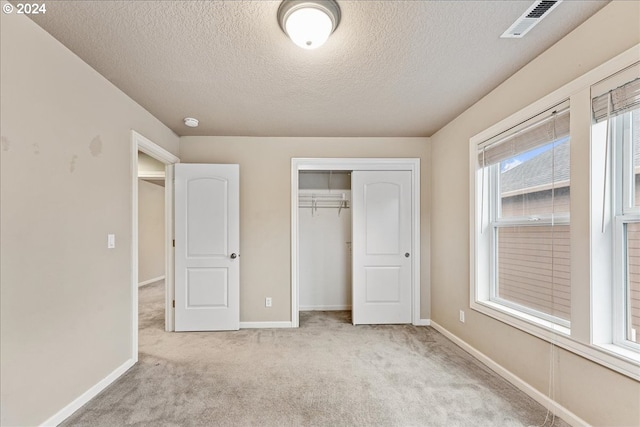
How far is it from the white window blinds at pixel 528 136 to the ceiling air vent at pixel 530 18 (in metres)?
0.53

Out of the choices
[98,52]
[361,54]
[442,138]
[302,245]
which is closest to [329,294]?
[302,245]

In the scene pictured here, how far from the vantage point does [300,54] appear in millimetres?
2043

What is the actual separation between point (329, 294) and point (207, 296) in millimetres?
1828

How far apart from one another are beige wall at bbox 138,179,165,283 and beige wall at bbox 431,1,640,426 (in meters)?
5.89

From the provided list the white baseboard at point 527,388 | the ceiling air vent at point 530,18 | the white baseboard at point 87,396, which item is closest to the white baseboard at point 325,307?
the white baseboard at point 527,388

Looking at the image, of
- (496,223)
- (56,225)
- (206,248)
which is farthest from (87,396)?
(496,223)

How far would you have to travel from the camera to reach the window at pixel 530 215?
200 cm

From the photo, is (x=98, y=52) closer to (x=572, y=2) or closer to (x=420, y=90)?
(x=420, y=90)

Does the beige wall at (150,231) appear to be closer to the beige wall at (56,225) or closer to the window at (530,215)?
the beige wall at (56,225)

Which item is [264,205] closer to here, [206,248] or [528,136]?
[206,248]

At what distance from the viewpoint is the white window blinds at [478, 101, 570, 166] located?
6.41ft

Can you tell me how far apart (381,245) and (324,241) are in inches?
40.9

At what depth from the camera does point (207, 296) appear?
362 cm

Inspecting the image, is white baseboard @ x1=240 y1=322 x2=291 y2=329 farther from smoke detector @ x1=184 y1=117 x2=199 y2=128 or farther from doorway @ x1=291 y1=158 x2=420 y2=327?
smoke detector @ x1=184 y1=117 x2=199 y2=128
